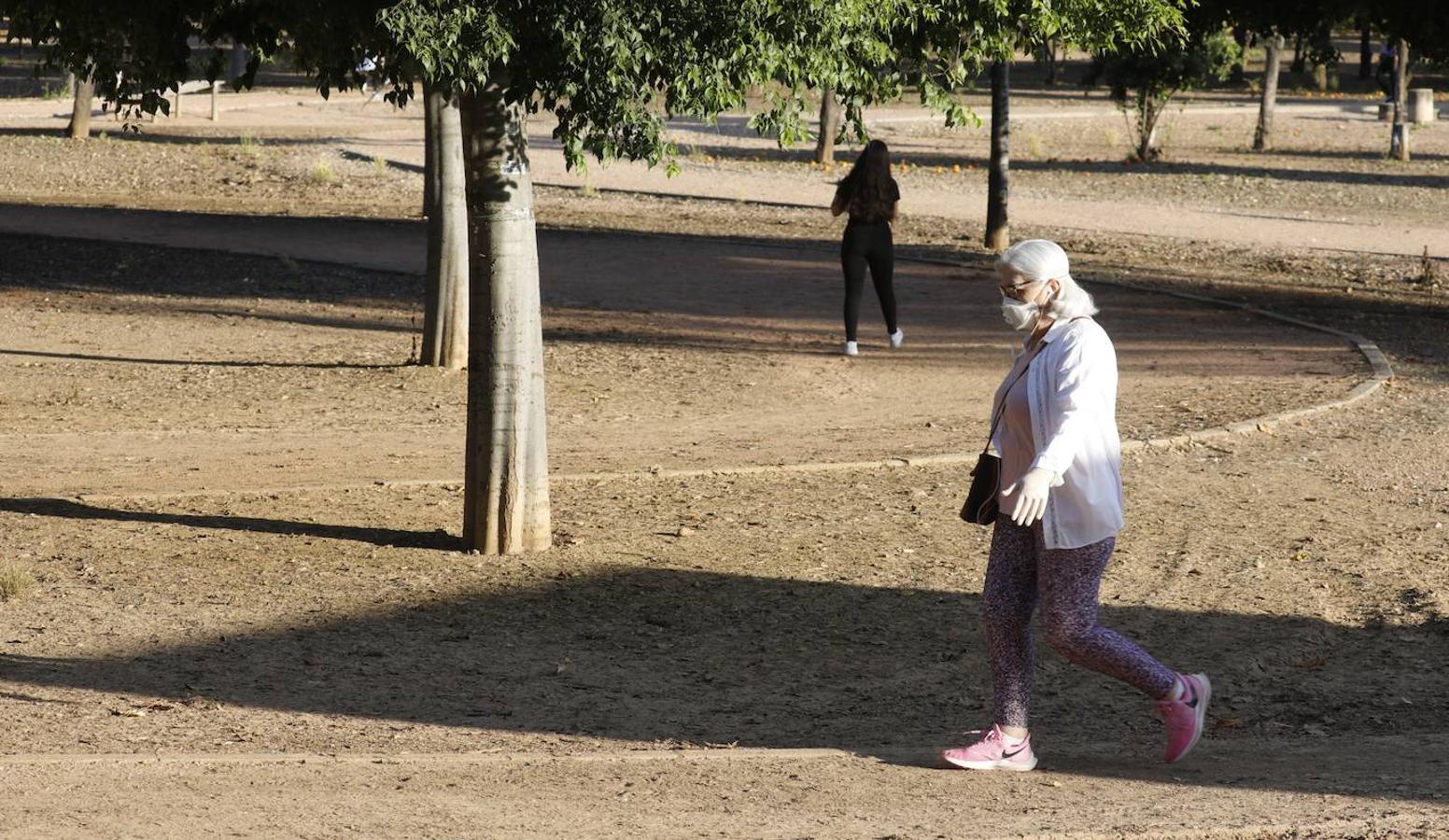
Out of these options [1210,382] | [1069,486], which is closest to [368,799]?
[1069,486]

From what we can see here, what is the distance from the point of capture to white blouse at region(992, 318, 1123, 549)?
5.04 meters

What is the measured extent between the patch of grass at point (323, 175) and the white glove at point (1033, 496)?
84.7ft

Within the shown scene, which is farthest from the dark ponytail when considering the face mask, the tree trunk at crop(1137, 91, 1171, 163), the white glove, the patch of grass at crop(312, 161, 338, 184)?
the tree trunk at crop(1137, 91, 1171, 163)

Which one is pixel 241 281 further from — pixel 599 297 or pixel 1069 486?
pixel 1069 486

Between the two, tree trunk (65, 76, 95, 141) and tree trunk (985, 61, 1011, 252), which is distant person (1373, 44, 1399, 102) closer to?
tree trunk (985, 61, 1011, 252)

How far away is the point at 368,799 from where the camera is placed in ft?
16.7

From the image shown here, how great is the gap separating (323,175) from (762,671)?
2421cm

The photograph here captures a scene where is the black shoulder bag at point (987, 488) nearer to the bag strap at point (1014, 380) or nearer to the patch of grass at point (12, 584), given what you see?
the bag strap at point (1014, 380)

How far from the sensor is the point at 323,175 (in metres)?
29.6

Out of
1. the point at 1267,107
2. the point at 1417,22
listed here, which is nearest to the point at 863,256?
the point at 1417,22

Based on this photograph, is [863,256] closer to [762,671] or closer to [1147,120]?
[762,671]

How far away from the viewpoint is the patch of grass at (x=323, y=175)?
2948 centimetres

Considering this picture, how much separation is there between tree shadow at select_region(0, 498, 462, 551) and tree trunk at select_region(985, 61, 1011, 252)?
10578 millimetres

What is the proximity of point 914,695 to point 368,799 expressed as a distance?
231cm
